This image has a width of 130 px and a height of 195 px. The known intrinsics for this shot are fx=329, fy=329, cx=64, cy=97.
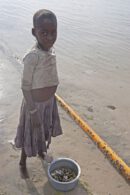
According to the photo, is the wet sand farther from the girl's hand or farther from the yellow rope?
the girl's hand

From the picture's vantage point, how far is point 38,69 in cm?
305

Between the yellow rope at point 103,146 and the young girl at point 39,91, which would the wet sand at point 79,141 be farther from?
the young girl at point 39,91

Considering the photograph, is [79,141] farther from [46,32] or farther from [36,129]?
[46,32]

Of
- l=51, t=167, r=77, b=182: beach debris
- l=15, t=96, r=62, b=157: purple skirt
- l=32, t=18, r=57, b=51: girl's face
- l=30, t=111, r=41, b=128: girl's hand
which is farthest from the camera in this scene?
l=51, t=167, r=77, b=182: beach debris

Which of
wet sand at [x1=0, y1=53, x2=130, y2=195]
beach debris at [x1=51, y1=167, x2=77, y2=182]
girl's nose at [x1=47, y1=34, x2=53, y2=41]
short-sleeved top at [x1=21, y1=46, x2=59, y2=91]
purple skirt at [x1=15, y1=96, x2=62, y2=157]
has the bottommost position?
wet sand at [x1=0, y1=53, x2=130, y2=195]

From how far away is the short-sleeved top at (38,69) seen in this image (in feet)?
9.71

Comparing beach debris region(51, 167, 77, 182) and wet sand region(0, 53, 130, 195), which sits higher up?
beach debris region(51, 167, 77, 182)

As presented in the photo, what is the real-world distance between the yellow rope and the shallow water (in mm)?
303

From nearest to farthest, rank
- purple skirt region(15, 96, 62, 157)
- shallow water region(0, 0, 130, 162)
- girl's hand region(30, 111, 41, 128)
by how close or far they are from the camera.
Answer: girl's hand region(30, 111, 41, 128)
purple skirt region(15, 96, 62, 157)
shallow water region(0, 0, 130, 162)

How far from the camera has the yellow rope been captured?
12.2 feet

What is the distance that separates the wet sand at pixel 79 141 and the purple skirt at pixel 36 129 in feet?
1.40

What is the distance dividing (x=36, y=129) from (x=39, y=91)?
387mm

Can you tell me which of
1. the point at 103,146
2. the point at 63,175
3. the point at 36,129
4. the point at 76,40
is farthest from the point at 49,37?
the point at 76,40

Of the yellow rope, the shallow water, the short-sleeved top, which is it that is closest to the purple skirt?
the short-sleeved top
